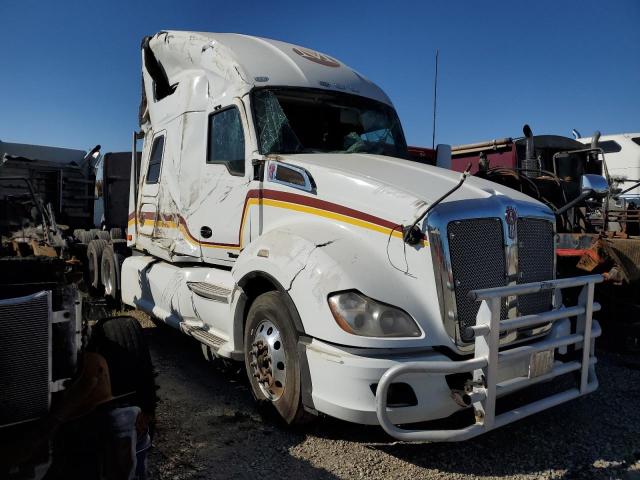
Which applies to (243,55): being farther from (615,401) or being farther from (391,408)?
(615,401)

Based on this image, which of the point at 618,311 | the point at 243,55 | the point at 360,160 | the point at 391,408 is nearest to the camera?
the point at 391,408

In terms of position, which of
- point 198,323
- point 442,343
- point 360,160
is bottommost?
point 198,323

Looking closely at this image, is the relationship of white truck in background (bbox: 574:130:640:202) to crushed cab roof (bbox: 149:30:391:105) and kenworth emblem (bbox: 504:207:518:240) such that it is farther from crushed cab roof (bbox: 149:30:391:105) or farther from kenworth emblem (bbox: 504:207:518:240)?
kenworth emblem (bbox: 504:207:518:240)

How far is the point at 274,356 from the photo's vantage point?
11.8 feet

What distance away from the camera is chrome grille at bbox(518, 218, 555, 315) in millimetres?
3584

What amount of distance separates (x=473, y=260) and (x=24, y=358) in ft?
8.35

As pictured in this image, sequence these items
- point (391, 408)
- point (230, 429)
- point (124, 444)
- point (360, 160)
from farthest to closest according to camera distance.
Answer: point (360, 160) < point (230, 429) < point (391, 408) < point (124, 444)

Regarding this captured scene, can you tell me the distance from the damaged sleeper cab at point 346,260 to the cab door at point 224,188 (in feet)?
0.07

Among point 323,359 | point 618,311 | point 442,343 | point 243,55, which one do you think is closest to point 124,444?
point 323,359

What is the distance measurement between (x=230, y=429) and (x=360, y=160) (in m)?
2.30

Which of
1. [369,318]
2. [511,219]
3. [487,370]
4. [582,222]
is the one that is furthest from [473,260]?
[582,222]

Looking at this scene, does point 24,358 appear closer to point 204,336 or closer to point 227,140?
point 204,336

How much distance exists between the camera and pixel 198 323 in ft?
16.0

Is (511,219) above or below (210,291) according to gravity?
above
